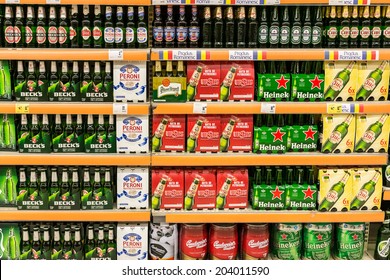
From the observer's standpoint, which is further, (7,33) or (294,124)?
(294,124)

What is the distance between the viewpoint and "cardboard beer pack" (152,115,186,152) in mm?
4352

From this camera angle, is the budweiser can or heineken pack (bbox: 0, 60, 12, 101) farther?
the budweiser can

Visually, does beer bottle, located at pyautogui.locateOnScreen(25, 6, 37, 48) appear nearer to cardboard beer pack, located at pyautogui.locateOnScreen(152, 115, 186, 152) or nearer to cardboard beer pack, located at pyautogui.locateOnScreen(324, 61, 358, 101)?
cardboard beer pack, located at pyautogui.locateOnScreen(152, 115, 186, 152)

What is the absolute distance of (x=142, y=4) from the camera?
13.2 ft

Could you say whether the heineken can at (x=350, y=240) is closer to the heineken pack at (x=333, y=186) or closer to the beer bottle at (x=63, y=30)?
the heineken pack at (x=333, y=186)

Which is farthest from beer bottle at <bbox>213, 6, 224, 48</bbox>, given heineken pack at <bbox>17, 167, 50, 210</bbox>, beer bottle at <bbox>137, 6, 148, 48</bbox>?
heineken pack at <bbox>17, 167, 50, 210</bbox>

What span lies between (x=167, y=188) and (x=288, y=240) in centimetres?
105

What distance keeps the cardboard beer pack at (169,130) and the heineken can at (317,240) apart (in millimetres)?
1239

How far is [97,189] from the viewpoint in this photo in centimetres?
438

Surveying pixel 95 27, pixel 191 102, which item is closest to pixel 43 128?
pixel 95 27

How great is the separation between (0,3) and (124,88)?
3.44 ft

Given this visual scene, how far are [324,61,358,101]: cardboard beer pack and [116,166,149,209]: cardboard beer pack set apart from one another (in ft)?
5.04

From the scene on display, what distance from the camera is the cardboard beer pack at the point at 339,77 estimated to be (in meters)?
4.33

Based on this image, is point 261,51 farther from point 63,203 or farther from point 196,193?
point 63,203
